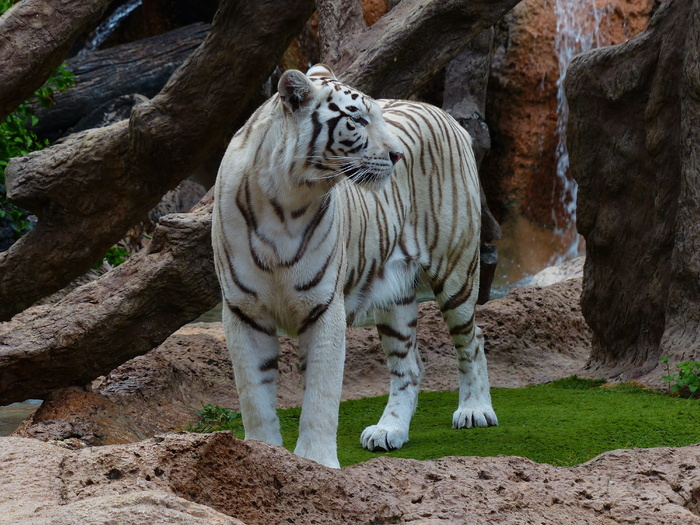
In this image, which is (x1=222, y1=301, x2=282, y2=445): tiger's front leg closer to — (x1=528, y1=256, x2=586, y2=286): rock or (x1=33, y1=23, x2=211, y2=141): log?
(x1=528, y1=256, x2=586, y2=286): rock

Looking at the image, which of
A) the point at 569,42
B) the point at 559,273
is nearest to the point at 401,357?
the point at 559,273

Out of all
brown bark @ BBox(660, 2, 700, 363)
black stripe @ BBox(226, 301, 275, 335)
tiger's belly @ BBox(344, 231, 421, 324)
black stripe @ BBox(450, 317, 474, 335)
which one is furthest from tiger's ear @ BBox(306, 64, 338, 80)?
brown bark @ BBox(660, 2, 700, 363)

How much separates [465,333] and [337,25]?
254 centimetres

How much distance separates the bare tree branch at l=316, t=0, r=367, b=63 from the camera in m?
6.01

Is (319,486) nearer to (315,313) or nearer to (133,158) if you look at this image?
(315,313)

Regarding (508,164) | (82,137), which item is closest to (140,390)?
(82,137)

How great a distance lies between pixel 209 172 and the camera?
12.2m

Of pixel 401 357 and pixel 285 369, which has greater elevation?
pixel 401 357

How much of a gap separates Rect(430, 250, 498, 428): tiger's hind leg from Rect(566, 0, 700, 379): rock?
1293 mm

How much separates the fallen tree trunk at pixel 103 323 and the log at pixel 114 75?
6282mm

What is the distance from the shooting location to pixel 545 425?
14.9 feet

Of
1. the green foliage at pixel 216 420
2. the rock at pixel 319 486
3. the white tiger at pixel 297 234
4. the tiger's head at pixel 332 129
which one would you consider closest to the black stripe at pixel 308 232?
the white tiger at pixel 297 234

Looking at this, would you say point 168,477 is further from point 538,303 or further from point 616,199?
point 538,303

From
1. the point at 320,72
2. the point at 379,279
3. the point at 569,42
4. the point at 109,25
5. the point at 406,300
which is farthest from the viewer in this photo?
the point at 109,25
